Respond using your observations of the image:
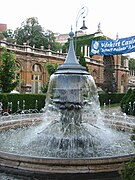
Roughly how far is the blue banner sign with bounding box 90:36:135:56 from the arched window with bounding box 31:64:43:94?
1219 cm

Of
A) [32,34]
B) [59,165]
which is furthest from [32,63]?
[59,165]

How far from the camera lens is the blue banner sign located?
27903mm

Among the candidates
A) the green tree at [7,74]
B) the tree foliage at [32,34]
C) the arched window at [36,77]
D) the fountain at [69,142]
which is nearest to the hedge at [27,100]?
the green tree at [7,74]

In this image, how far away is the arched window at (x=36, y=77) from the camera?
42.7 meters

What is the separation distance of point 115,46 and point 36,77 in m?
16.5

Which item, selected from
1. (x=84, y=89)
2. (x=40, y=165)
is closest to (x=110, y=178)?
(x=40, y=165)

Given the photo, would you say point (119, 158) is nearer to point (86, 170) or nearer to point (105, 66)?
point (86, 170)

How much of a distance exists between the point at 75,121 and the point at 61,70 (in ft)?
6.82

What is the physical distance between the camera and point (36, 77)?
4322cm

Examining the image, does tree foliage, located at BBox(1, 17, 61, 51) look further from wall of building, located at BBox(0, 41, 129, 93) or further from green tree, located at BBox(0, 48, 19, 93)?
green tree, located at BBox(0, 48, 19, 93)

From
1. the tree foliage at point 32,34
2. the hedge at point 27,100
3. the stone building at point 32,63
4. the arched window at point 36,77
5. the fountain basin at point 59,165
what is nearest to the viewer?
the fountain basin at point 59,165

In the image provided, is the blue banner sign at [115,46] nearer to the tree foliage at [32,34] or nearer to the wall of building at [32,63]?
the wall of building at [32,63]

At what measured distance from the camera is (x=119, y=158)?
7.61 m

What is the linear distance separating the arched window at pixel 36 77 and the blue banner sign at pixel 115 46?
12192mm
